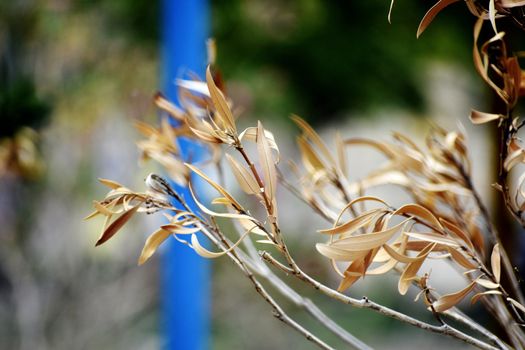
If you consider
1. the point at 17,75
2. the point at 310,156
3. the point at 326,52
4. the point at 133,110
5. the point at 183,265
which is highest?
the point at 17,75

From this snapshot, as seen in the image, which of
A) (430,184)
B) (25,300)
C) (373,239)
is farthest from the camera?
(25,300)

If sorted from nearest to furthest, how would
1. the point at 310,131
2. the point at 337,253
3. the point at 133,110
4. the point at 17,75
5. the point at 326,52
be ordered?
the point at 337,253
the point at 310,131
the point at 17,75
the point at 133,110
the point at 326,52

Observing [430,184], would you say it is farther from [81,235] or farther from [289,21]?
[81,235]

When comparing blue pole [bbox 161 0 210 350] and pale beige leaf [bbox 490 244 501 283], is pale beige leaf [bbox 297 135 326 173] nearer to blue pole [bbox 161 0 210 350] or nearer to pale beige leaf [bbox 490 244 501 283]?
pale beige leaf [bbox 490 244 501 283]

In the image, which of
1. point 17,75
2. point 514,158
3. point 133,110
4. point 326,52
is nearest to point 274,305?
point 514,158

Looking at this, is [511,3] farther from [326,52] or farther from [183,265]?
[326,52]

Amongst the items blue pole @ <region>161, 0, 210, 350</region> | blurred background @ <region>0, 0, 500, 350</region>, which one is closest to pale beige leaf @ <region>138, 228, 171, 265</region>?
blue pole @ <region>161, 0, 210, 350</region>

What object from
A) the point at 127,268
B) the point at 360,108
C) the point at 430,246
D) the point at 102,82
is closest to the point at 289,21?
the point at 360,108

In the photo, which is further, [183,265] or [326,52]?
[326,52]
